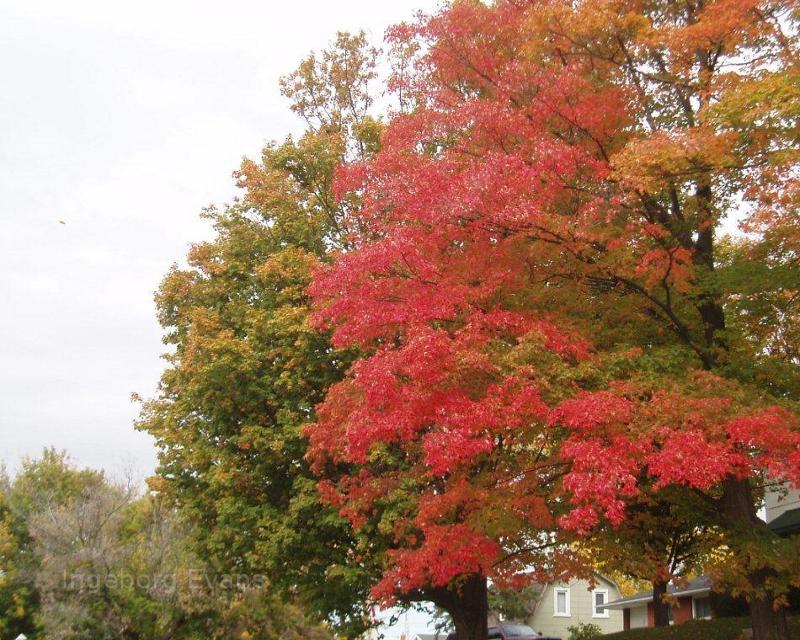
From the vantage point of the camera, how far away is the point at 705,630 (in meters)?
19.8

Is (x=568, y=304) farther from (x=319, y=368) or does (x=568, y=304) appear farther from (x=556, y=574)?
(x=319, y=368)

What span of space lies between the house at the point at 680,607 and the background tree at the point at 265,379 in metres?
14.8

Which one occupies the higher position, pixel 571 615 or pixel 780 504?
pixel 780 504

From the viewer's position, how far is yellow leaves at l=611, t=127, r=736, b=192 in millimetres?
12203

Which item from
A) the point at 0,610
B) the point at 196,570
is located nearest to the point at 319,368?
the point at 196,570

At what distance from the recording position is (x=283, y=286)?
2052cm

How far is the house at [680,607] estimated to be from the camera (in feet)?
107

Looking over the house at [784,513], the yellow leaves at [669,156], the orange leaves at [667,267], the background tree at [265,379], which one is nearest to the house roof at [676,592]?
the house at [784,513]

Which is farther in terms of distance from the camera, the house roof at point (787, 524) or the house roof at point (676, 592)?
the house roof at point (676, 592)

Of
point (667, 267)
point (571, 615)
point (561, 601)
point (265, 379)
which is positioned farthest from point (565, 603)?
point (667, 267)

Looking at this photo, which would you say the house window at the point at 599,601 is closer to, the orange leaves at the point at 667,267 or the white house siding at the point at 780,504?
the white house siding at the point at 780,504

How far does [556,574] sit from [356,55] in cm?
1540

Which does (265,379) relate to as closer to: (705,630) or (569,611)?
(705,630)

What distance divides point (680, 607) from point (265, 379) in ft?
58.8
